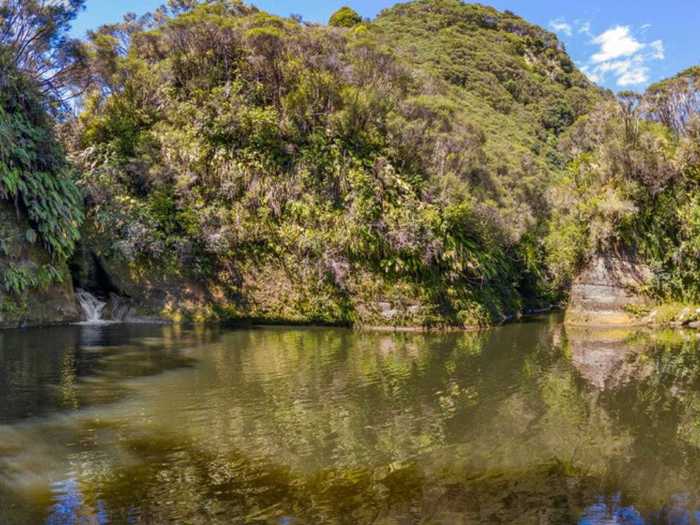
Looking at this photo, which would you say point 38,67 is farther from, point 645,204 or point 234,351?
point 645,204

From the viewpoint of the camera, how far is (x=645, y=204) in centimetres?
2527

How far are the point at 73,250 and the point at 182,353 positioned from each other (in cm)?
1011

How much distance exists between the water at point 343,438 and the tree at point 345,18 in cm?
3990

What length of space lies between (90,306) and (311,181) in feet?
34.4

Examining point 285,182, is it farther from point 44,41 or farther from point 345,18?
point 345,18

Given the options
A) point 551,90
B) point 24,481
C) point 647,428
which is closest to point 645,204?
point 647,428

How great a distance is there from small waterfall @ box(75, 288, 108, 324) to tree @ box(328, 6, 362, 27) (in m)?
34.0

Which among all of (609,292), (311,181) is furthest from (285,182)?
(609,292)

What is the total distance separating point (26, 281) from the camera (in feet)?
66.2

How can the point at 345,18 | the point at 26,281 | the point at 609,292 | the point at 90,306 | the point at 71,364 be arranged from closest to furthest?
the point at 71,364 < the point at 26,281 < the point at 90,306 < the point at 609,292 < the point at 345,18

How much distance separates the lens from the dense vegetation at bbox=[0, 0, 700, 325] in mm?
23734

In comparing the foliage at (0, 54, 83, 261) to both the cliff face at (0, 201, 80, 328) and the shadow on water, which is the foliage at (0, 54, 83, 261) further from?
the shadow on water

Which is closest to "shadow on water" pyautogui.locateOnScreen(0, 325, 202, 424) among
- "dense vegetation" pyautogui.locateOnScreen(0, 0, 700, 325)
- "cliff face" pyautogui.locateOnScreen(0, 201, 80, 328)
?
"cliff face" pyautogui.locateOnScreen(0, 201, 80, 328)

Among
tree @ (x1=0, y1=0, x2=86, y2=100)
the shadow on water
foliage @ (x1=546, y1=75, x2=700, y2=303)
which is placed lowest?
the shadow on water
